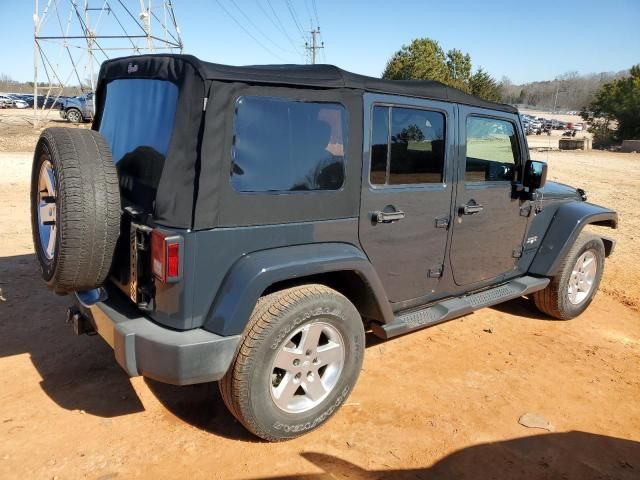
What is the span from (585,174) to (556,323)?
44.0 ft

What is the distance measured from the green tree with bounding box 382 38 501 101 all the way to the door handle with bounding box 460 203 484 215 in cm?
3363

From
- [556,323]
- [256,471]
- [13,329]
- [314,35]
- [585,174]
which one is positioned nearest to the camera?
[256,471]

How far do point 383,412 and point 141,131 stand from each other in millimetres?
2210

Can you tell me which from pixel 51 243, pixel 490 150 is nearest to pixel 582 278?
Answer: pixel 490 150

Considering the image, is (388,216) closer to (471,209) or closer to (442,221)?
(442,221)

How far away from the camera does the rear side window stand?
8.23 feet

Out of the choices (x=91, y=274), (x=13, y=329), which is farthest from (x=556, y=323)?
(x=13, y=329)

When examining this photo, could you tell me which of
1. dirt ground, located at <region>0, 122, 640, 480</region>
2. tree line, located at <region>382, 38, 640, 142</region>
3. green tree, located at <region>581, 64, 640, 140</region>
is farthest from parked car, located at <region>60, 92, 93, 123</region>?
green tree, located at <region>581, 64, 640, 140</region>

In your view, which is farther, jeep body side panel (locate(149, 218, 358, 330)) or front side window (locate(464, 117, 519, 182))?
front side window (locate(464, 117, 519, 182))

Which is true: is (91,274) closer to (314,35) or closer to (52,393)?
(52,393)

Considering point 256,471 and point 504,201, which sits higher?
point 504,201

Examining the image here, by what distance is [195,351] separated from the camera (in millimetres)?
2375

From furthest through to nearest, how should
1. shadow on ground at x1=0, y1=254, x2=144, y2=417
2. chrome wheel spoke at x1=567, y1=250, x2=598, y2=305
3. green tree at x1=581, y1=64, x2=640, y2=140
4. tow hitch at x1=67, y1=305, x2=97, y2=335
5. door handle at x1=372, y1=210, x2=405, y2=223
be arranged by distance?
green tree at x1=581, y1=64, x2=640, y2=140
chrome wheel spoke at x1=567, y1=250, x2=598, y2=305
shadow on ground at x1=0, y1=254, x2=144, y2=417
door handle at x1=372, y1=210, x2=405, y2=223
tow hitch at x1=67, y1=305, x2=97, y2=335

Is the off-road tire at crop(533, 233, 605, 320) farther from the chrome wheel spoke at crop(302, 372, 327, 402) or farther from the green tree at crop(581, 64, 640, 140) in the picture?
the green tree at crop(581, 64, 640, 140)
